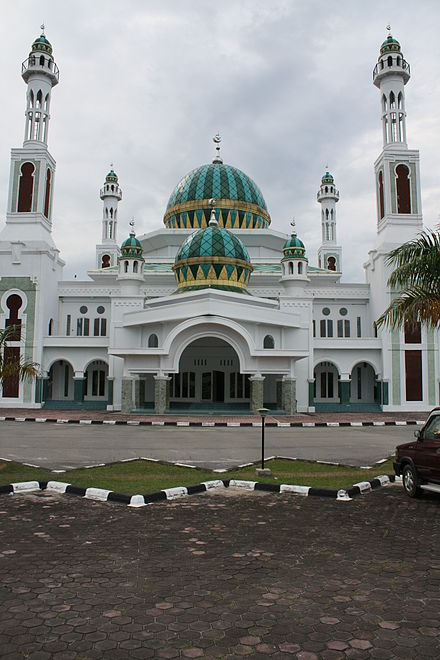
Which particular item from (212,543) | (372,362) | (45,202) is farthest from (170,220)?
(212,543)

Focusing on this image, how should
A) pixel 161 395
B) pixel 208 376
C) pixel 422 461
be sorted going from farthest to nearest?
pixel 208 376, pixel 161 395, pixel 422 461

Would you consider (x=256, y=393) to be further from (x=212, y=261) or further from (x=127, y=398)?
(x=212, y=261)

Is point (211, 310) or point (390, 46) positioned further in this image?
point (390, 46)

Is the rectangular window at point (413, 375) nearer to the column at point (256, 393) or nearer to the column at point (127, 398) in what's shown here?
the column at point (256, 393)

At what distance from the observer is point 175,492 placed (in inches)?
318

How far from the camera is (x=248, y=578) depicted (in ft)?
15.4

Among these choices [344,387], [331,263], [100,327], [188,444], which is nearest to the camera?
[188,444]

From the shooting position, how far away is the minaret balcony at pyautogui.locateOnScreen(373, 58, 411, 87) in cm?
3172

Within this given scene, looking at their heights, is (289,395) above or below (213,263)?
below

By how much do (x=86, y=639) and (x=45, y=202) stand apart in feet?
103

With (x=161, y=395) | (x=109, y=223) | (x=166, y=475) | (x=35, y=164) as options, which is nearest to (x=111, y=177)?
(x=109, y=223)

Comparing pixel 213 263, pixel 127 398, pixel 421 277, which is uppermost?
pixel 213 263

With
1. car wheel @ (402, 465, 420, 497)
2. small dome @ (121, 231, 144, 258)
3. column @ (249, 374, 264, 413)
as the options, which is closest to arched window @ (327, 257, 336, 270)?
small dome @ (121, 231, 144, 258)

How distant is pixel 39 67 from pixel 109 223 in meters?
16.0
